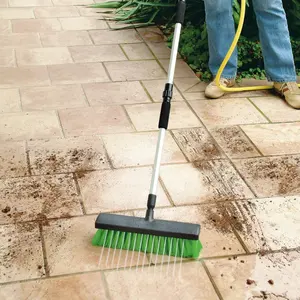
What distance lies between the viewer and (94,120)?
3.22 meters

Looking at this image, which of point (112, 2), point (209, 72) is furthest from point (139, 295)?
point (112, 2)

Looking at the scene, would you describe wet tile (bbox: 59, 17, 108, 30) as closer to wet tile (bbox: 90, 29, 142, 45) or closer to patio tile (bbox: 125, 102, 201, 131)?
wet tile (bbox: 90, 29, 142, 45)

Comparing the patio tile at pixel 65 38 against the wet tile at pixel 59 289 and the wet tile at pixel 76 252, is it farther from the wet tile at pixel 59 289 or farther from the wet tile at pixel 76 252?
the wet tile at pixel 59 289

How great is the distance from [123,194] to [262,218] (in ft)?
1.96

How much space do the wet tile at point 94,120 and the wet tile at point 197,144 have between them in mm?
282

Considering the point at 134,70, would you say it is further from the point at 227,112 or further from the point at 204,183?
the point at 204,183

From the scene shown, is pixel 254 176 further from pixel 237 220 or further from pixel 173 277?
pixel 173 277

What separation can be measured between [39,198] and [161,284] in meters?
0.74

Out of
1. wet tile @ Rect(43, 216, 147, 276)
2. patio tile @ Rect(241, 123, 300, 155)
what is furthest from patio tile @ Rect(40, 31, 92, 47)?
wet tile @ Rect(43, 216, 147, 276)

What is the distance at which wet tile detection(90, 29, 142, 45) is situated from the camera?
449 cm

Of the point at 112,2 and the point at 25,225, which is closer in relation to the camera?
the point at 25,225

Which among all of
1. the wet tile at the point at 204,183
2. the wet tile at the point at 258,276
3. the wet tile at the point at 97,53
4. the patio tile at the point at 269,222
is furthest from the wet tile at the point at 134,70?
the wet tile at the point at 258,276

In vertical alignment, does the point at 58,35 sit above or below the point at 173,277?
below

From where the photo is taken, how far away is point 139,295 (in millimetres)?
1970
